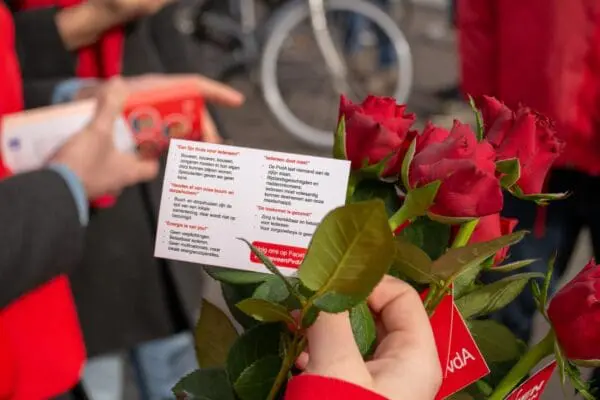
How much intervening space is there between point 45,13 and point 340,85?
2.63 metres

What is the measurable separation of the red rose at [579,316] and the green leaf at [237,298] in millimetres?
166

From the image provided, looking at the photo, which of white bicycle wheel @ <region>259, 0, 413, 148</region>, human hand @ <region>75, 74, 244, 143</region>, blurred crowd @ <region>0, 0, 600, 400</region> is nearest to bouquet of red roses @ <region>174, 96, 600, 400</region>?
blurred crowd @ <region>0, 0, 600, 400</region>

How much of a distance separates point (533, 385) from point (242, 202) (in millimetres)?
198

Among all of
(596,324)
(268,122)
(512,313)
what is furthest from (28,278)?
(268,122)

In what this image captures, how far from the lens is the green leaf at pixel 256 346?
427 mm

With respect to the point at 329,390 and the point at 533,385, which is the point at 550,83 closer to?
the point at 533,385

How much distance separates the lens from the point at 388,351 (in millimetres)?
397

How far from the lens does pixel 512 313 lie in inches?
56.2

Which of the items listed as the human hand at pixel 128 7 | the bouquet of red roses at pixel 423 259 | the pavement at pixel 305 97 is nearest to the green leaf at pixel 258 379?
the bouquet of red roses at pixel 423 259

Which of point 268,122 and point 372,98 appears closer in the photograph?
point 372,98

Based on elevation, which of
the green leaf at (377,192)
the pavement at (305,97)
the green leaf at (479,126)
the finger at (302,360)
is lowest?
the pavement at (305,97)

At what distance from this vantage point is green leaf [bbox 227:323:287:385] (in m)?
0.43

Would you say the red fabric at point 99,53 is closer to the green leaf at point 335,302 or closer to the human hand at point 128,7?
the human hand at point 128,7

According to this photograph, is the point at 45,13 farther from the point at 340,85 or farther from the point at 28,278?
the point at 340,85
